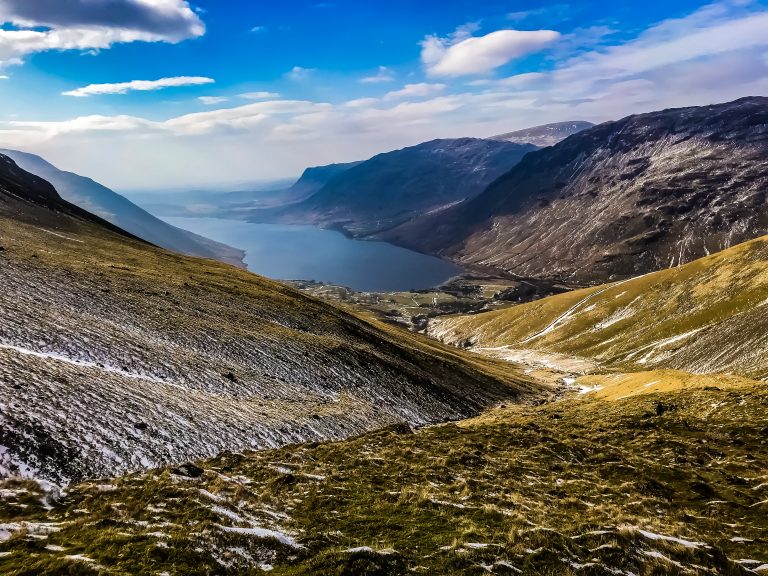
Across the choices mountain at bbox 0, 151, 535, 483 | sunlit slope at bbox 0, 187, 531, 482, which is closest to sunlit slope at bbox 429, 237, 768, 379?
mountain at bbox 0, 151, 535, 483

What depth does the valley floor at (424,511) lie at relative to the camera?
14.7m

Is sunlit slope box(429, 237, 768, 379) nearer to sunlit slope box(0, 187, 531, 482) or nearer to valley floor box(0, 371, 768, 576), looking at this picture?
sunlit slope box(0, 187, 531, 482)

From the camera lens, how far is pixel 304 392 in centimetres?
4266

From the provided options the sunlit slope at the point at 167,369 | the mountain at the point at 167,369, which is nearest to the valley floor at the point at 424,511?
the mountain at the point at 167,369

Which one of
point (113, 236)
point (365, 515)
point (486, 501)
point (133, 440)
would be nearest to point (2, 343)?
point (133, 440)

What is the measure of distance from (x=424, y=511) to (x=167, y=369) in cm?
2560

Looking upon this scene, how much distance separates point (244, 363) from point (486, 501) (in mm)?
28945

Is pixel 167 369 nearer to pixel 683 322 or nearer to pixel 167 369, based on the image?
pixel 167 369

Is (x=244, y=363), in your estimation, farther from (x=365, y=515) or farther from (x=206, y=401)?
(x=365, y=515)

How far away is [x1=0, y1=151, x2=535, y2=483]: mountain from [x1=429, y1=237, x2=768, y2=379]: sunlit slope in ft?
245

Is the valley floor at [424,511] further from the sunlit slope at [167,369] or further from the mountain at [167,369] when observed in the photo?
the sunlit slope at [167,369]

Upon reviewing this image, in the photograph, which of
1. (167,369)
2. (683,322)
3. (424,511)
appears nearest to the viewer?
(424,511)

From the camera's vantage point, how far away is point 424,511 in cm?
1998

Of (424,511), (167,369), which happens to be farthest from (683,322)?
(167,369)
